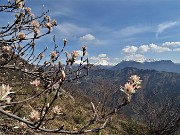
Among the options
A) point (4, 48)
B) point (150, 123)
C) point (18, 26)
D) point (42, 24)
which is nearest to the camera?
point (4, 48)

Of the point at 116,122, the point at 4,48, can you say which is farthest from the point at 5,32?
the point at 116,122

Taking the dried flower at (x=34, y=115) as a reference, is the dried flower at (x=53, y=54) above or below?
above

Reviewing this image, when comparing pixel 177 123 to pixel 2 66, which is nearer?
pixel 2 66

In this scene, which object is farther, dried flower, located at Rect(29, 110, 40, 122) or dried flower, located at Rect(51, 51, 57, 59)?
dried flower, located at Rect(51, 51, 57, 59)

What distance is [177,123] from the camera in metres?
18.4

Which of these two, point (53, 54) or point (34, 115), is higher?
point (53, 54)

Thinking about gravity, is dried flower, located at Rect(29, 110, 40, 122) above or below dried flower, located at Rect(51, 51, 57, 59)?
below

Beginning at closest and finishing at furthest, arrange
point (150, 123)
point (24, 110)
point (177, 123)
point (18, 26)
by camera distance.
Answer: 1. point (18, 26)
2. point (24, 110)
3. point (177, 123)
4. point (150, 123)

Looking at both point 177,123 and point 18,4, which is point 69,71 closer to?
point 18,4

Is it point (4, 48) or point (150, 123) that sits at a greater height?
point (4, 48)

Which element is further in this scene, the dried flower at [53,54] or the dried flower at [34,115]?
the dried flower at [53,54]

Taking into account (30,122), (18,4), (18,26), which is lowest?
(30,122)

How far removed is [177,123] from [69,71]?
1527 centimetres

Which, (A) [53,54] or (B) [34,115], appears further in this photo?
(A) [53,54]
